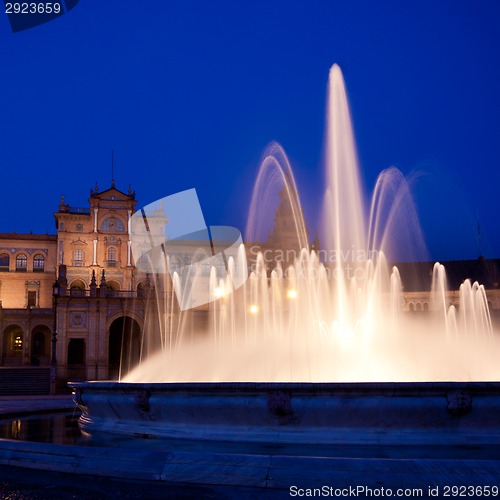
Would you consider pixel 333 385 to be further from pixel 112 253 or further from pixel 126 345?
pixel 112 253

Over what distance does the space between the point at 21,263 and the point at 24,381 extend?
102 ft

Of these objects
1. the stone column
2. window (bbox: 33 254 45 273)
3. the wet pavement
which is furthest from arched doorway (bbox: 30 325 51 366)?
the wet pavement

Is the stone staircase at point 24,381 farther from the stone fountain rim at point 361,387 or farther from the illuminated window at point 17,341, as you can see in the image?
the stone fountain rim at point 361,387

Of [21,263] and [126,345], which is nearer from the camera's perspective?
[126,345]

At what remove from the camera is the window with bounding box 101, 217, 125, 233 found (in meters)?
63.8

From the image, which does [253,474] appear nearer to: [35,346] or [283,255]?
[35,346]

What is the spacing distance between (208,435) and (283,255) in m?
63.2

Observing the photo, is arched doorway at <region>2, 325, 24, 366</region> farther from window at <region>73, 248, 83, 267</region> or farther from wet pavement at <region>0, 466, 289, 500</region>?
wet pavement at <region>0, 466, 289, 500</region>

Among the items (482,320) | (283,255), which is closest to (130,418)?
(482,320)

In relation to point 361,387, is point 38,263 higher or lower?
higher

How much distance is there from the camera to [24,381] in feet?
124

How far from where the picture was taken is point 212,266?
69500 millimetres

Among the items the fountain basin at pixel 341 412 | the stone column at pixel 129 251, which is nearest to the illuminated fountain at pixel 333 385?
the fountain basin at pixel 341 412

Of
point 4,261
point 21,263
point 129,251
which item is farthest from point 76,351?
point 4,261
